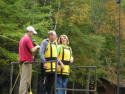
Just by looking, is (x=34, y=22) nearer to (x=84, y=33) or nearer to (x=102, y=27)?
(x=84, y=33)

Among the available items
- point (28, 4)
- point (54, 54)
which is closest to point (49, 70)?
point (54, 54)

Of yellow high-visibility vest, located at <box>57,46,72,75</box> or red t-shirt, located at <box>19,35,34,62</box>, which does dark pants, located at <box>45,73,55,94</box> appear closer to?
yellow high-visibility vest, located at <box>57,46,72,75</box>

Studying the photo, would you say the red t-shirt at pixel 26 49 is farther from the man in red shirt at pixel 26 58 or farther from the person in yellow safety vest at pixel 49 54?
the person in yellow safety vest at pixel 49 54

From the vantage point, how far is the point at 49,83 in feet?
25.4

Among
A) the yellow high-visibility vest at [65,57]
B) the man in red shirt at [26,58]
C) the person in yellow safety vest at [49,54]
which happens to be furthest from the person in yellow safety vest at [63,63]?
the man in red shirt at [26,58]

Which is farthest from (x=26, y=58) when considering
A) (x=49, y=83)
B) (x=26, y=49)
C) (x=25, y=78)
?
(x=49, y=83)

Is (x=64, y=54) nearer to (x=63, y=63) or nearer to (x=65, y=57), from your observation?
(x=65, y=57)

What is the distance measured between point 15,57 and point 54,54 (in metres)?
8.64

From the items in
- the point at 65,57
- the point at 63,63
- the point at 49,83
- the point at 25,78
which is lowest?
the point at 49,83

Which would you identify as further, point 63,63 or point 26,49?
point 63,63

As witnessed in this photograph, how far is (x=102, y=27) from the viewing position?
25609 mm

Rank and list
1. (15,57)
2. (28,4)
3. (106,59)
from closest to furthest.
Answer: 1. (15,57)
2. (28,4)
3. (106,59)

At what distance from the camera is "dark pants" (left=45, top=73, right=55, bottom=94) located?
25.3 ft

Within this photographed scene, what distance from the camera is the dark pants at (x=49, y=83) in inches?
303
